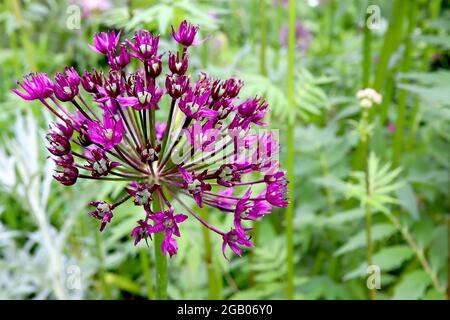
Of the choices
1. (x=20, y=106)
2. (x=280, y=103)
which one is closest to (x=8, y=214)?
(x=20, y=106)

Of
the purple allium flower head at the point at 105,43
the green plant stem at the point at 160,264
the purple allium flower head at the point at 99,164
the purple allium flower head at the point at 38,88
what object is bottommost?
the green plant stem at the point at 160,264

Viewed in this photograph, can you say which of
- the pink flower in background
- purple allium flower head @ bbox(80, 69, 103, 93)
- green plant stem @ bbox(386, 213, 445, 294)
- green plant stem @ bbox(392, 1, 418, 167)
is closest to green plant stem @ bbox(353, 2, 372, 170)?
green plant stem @ bbox(392, 1, 418, 167)

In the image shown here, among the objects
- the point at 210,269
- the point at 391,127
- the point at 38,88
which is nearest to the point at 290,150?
the point at 210,269

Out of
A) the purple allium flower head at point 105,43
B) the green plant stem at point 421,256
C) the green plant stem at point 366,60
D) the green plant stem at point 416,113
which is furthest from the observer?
the green plant stem at point 416,113

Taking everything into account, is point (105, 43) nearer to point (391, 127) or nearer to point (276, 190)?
point (276, 190)

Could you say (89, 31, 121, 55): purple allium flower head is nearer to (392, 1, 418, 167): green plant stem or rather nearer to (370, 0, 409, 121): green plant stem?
(370, 0, 409, 121): green plant stem

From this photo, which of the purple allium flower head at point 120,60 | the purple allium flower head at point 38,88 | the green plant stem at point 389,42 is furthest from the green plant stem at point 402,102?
the purple allium flower head at point 38,88

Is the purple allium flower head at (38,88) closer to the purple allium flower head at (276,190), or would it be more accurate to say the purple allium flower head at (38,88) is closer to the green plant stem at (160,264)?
the green plant stem at (160,264)
